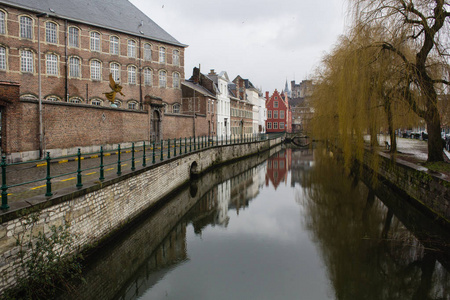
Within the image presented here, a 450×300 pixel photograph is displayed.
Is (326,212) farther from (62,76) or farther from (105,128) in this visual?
(62,76)

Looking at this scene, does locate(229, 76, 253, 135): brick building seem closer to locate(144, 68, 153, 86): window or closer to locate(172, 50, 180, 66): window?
locate(172, 50, 180, 66): window

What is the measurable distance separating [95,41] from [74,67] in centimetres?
288

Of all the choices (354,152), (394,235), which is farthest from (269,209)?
(394,235)

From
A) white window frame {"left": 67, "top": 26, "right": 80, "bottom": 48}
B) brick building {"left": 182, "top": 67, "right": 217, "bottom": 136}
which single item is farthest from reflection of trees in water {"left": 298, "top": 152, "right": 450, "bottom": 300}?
white window frame {"left": 67, "top": 26, "right": 80, "bottom": 48}

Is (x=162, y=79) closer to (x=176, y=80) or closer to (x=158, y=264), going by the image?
(x=176, y=80)

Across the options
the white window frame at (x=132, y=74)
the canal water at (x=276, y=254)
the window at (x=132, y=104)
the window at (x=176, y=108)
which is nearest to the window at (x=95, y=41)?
the white window frame at (x=132, y=74)

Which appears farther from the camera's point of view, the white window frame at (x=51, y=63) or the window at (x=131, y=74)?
the window at (x=131, y=74)

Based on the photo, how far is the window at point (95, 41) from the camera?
26250 millimetres

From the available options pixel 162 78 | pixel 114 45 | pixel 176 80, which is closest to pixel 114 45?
pixel 114 45

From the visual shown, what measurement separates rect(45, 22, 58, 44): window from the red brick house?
48.2 m

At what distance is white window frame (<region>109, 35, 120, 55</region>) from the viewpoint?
2734 centimetres

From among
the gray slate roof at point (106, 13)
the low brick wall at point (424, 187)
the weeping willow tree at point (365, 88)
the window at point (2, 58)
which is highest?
the gray slate roof at point (106, 13)

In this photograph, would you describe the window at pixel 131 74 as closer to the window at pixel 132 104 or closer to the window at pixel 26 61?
the window at pixel 132 104

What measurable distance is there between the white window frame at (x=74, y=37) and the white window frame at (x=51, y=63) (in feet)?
5.17
